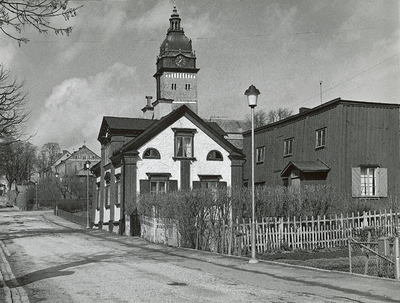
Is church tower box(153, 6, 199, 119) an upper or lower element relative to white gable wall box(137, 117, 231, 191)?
upper

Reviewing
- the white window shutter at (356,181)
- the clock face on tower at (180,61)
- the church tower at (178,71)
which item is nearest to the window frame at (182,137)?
the white window shutter at (356,181)

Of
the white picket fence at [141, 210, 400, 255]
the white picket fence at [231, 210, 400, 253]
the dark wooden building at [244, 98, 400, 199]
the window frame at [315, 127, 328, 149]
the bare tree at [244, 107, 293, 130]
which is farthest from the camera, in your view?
→ the bare tree at [244, 107, 293, 130]

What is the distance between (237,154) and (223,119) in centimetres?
6569

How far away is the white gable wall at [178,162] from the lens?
35.1 metres

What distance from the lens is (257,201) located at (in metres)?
23.1

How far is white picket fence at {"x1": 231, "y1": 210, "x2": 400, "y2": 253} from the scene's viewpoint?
20562mm

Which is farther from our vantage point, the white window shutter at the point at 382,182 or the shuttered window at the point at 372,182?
the white window shutter at the point at 382,182

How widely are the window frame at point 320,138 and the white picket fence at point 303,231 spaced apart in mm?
8844

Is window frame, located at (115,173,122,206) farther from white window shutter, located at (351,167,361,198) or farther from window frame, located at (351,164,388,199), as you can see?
window frame, located at (351,164,388,199)

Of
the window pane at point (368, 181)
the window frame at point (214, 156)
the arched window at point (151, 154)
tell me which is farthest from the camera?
the window frame at point (214, 156)

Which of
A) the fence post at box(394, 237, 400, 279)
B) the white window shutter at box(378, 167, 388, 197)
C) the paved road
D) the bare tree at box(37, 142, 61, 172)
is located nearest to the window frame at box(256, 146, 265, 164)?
the white window shutter at box(378, 167, 388, 197)

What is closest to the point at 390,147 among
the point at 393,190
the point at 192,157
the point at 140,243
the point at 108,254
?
the point at 393,190

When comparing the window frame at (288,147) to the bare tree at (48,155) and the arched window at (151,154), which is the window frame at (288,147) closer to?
the arched window at (151,154)

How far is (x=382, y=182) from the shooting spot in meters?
31.0
